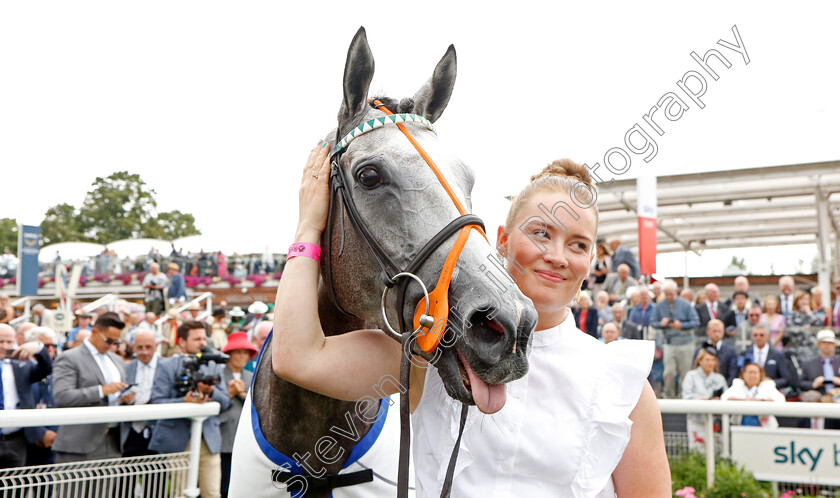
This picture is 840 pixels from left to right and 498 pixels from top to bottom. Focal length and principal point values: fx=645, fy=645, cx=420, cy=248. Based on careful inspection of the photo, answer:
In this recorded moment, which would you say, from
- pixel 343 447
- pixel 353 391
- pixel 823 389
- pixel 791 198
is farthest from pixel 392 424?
pixel 791 198

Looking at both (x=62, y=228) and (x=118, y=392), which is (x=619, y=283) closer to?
(x=118, y=392)

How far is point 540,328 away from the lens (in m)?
1.69

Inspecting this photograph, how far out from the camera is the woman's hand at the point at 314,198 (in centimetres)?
187

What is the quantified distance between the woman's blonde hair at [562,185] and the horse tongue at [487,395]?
475mm

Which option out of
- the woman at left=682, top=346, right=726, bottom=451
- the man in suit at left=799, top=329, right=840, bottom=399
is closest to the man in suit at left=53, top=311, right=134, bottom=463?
the woman at left=682, top=346, right=726, bottom=451

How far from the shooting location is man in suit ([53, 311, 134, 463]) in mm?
3900

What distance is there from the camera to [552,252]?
1598mm

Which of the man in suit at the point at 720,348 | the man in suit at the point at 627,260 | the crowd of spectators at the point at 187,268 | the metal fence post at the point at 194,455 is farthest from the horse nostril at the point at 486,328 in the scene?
the crowd of spectators at the point at 187,268

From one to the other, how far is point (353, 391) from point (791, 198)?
13.3 meters

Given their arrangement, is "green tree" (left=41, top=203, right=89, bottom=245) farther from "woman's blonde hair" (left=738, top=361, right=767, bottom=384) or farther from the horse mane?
the horse mane

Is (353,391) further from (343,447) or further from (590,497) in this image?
(590,497)

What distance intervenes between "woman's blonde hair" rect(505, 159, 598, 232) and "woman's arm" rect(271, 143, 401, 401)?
492 millimetres

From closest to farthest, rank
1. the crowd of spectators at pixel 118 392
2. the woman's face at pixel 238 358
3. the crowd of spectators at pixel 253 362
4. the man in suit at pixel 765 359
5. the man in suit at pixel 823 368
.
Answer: the crowd of spectators at pixel 118 392, the crowd of spectators at pixel 253 362, the woman's face at pixel 238 358, the man in suit at pixel 823 368, the man in suit at pixel 765 359

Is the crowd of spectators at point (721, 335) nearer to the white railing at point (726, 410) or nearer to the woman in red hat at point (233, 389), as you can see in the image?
the white railing at point (726, 410)
